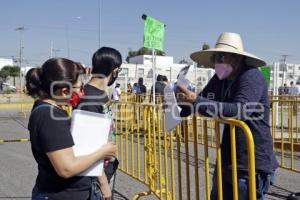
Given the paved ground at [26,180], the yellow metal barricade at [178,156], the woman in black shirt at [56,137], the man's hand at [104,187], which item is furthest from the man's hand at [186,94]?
the paved ground at [26,180]

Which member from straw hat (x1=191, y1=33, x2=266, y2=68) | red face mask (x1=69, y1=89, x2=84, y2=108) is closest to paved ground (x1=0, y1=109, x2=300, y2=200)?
red face mask (x1=69, y1=89, x2=84, y2=108)

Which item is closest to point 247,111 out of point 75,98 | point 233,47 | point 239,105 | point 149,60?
point 239,105

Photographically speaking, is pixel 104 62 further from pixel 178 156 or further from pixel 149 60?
pixel 149 60

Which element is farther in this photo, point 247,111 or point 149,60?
point 149,60

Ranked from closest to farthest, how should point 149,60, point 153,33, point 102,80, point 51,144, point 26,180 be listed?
point 51,144
point 102,80
point 26,180
point 153,33
point 149,60

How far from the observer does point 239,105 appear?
2.87 meters

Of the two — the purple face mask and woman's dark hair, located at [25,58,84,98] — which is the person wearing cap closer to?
the purple face mask

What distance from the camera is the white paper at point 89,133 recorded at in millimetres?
2609

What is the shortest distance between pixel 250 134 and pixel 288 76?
27.5 metres

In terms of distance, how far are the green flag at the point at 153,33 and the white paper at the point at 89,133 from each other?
6.92m

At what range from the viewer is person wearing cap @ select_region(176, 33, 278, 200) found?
2887 mm

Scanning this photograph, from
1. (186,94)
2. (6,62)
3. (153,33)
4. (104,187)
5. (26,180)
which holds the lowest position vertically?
(26,180)

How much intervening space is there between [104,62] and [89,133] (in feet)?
3.19

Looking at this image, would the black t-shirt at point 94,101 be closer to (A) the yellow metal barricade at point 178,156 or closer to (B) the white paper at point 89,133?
(B) the white paper at point 89,133
